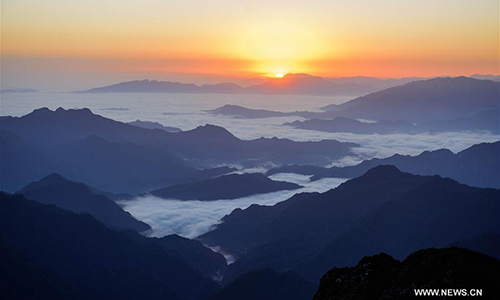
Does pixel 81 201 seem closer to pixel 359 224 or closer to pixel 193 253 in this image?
pixel 193 253

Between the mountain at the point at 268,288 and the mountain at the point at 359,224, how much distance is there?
16.0 metres

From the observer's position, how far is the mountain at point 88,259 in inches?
3600

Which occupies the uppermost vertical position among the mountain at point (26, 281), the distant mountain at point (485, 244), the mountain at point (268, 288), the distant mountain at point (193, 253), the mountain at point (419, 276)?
the mountain at point (419, 276)

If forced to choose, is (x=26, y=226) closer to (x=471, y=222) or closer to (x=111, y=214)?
(x=111, y=214)

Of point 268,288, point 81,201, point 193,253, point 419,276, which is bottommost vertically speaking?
point 193,253

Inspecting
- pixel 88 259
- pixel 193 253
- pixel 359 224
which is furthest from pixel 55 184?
pixel 359 224

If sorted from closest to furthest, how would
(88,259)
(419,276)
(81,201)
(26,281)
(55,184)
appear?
(419,276) < (26,281) < (88,259) < (81,201) < (55,184)

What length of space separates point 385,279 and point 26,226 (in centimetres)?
9631

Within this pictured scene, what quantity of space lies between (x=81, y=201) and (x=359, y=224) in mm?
95818

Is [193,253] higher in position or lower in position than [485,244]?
lower

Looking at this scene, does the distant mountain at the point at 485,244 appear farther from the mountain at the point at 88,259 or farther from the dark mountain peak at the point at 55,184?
the dark mountain peak at the point at 55,184

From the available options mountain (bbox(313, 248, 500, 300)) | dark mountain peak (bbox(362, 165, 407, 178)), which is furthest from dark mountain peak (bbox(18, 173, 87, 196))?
mountain (bbox(313, 248, 500, 300))

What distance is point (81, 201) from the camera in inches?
6171

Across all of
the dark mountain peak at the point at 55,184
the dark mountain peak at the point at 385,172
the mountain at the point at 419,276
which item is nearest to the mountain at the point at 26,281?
the mountain at the point at 419,276
